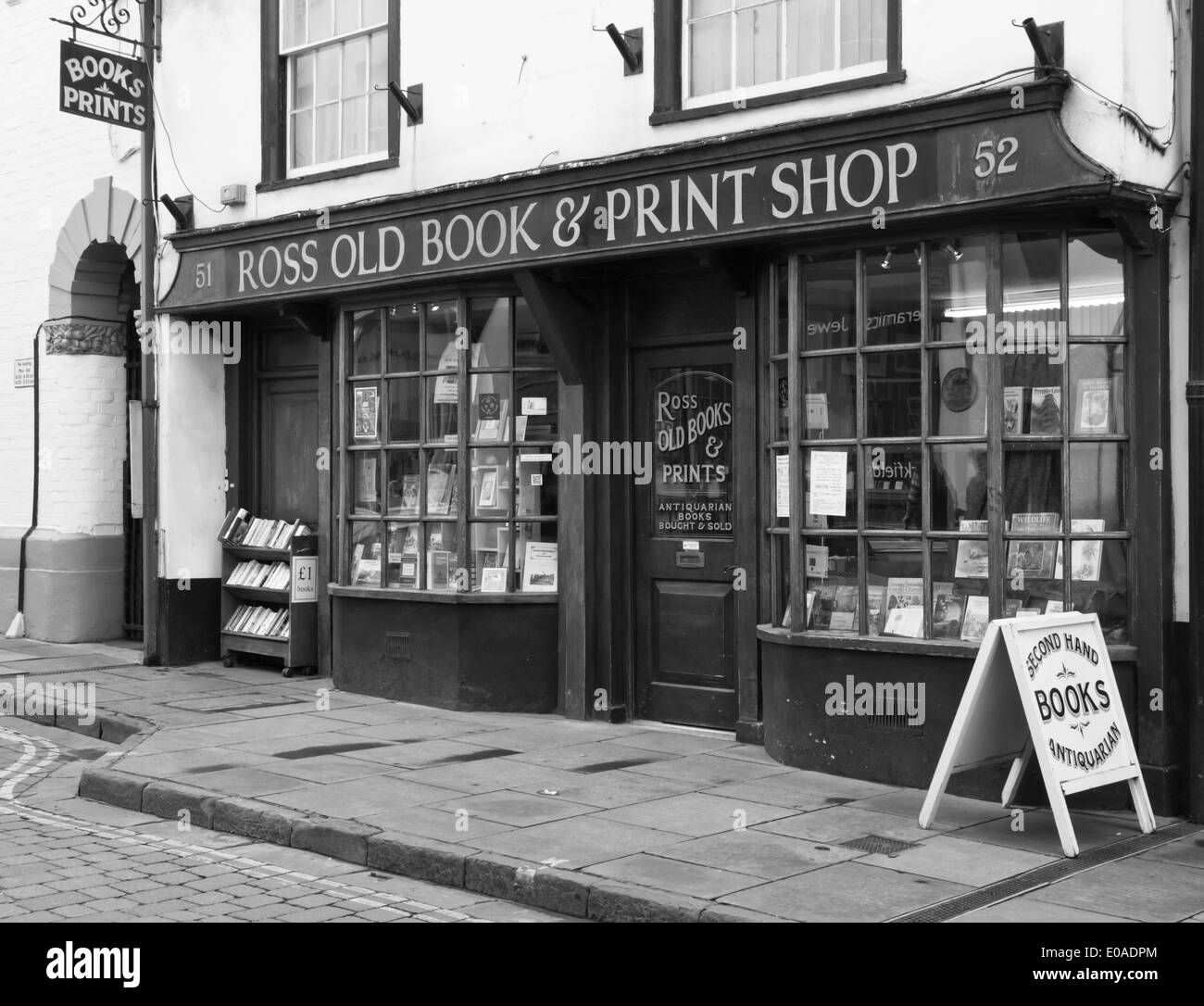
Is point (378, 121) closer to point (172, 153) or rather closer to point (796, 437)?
point (172, 153)

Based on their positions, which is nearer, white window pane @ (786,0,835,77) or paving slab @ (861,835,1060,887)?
paving slab @ (861,835,1060,887)

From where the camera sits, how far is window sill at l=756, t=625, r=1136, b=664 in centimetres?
746

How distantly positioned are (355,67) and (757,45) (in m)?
3.78

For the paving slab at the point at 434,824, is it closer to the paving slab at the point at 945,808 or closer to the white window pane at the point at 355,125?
the paving slab at the point at 945,808

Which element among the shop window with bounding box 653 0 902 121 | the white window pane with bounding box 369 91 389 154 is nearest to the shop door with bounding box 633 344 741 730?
the shop window with bounding box 653 0 902 121

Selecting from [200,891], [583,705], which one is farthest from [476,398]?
[200,891]

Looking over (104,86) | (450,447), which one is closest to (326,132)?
(104,86)

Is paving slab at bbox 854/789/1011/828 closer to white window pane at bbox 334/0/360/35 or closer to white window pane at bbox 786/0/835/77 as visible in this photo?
white window pane at bbox 786/0/835/77

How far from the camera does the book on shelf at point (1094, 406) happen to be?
7.59 m

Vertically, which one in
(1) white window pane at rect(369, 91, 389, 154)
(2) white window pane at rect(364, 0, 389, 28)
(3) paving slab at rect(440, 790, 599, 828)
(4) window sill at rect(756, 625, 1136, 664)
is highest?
(2) white window pane at rect(364, 0, 389, 28)

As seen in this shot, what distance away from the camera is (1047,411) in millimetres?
7668

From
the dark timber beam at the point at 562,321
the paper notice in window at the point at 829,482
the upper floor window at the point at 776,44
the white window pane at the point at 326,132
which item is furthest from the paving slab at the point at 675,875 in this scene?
the white window pane at the point at 326,132

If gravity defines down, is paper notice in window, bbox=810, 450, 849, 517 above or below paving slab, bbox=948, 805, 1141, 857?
above
